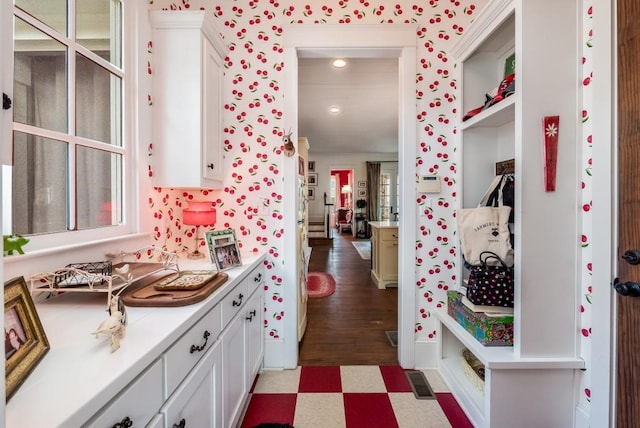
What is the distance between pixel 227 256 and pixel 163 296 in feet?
1.94

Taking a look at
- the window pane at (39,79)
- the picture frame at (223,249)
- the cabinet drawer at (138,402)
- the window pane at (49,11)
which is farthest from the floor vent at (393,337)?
the window pane at (49,11)

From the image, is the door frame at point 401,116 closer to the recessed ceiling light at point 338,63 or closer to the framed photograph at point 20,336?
the recessed ceiling light at point 338,63

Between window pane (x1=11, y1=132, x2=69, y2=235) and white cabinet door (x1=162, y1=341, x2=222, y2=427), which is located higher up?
window pane (x1=11, y1=132, x2=69, y2=235)

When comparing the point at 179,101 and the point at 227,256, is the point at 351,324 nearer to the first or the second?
the point at 227,256

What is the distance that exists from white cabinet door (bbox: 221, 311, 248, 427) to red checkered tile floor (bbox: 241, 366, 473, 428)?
254mm

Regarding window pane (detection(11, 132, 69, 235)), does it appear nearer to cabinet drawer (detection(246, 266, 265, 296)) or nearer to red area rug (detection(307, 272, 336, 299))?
cabinet drawer (detection(246, 266, 265, 296))

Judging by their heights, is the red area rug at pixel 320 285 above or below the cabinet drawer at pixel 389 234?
below

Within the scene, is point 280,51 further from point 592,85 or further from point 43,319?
point 43,319

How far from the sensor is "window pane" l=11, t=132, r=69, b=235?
1115 mm

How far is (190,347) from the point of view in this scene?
103cm

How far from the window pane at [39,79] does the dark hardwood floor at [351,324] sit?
2074 millimetres

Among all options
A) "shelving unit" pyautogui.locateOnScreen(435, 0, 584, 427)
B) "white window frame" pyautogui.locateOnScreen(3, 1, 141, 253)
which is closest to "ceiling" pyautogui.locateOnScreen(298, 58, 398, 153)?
"white window frame" pyautogui.locateOnScreen(3, 1, 141, 253)

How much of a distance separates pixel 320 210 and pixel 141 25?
8.05 meters

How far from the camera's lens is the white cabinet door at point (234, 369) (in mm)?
1350
